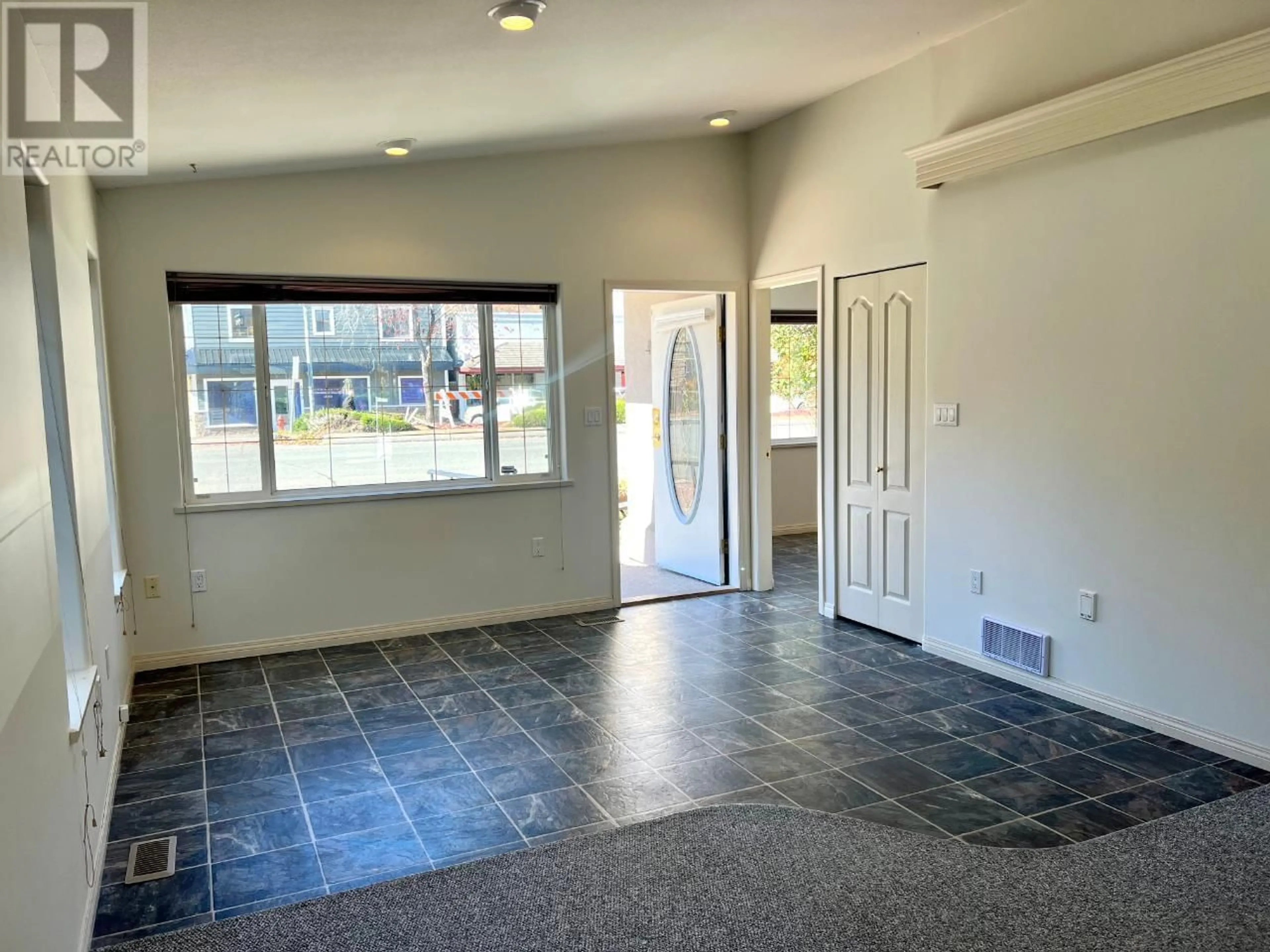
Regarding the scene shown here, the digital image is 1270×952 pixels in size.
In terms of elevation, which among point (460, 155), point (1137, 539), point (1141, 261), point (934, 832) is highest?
point (460, 155)

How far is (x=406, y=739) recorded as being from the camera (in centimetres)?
372

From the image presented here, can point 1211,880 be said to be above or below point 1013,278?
below

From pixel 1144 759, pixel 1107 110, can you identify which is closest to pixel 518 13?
pixel 1107 110

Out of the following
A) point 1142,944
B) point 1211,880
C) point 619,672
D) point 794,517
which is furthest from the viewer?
point 794,517

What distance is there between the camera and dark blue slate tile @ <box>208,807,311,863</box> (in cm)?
283

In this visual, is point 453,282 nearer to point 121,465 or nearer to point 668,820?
point 121,465

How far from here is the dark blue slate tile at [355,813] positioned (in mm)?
2963

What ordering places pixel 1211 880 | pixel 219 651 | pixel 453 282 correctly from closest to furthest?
pixel 1211 880
pixel 219 651
pixel 453 282

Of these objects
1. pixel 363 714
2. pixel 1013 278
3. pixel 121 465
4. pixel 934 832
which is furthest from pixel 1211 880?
pixel 121 465

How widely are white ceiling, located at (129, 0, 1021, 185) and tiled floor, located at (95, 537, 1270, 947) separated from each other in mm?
2402

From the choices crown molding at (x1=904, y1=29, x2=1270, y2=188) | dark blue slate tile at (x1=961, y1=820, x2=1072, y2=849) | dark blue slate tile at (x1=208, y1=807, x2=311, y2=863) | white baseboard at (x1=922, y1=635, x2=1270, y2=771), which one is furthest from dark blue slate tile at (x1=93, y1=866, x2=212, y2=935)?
crown molding at (x1=904, y1=29, x2=1270, y2=188)

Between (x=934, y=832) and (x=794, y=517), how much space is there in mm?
5592

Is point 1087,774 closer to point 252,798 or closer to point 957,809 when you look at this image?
point 957,809

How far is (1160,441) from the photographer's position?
349cm
